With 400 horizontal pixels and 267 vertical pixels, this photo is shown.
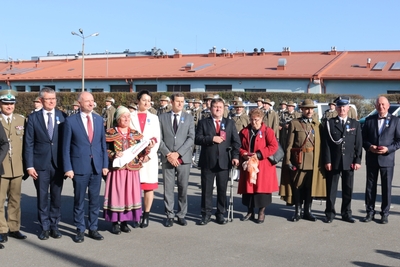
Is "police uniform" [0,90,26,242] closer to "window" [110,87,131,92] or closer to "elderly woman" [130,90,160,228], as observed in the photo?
"elderly woman" [130,90,160,228]

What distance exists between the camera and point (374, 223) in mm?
8445

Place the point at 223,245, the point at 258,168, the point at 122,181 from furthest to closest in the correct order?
1. the point at 258,168
2. the point at 122,181
3. the point at 223,245

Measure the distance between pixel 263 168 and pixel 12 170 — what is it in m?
3.82

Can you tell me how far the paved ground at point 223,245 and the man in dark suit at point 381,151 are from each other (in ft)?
1.16

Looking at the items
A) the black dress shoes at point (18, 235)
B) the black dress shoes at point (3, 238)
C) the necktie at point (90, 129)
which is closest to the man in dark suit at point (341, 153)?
the necktie at point (90, 129)

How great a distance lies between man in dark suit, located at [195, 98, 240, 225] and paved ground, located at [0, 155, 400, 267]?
323mm

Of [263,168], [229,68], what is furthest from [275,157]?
[229,68]

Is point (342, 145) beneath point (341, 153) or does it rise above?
above

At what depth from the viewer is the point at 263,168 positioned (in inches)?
337

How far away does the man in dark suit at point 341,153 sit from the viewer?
849 centimetres

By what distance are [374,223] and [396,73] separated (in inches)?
1084

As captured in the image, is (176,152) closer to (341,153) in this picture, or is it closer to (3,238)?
(341,153)

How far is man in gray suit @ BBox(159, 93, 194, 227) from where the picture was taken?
27.6 ft

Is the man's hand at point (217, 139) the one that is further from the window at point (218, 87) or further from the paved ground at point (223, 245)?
the window at point (218, 87)
